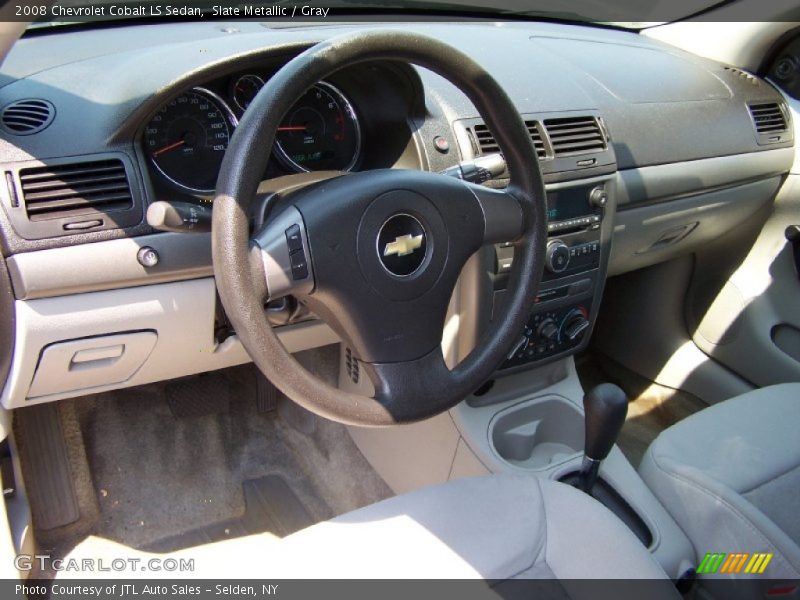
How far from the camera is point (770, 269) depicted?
2.42 meters

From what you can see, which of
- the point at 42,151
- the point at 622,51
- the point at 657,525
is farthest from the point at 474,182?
the point at 622,51

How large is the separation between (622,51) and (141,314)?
1589mm

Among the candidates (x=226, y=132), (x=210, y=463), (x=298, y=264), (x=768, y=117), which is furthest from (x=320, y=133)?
(x=768, y=117)

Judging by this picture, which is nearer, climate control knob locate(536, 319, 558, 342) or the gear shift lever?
the gear shift lever

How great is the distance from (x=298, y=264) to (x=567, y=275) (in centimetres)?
88

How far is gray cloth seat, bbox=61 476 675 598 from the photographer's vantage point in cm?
117

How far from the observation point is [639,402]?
2.67m

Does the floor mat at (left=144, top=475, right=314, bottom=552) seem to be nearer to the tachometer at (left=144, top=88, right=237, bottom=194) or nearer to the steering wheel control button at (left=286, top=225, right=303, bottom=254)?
the tachometer at (left=144, top=88, right=237, bottom=194)

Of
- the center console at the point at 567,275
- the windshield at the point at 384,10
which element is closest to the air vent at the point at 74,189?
the windshield at the point at 384,10

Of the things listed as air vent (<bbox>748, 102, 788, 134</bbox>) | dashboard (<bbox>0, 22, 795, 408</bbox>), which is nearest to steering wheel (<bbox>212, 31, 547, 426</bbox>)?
dashboard (<bbox>0, 22, 795, 408</bbox>)

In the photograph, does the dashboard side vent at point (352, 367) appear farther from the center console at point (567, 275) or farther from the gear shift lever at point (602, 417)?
the gear shift lever at point (602, 417)

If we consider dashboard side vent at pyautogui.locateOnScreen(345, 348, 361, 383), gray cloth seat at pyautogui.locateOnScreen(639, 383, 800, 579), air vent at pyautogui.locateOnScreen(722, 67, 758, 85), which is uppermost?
air vent at pyautogui.locateOnScreen(722, 67, 758, 85)

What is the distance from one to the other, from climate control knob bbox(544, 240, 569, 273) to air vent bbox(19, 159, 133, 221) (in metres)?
0.89

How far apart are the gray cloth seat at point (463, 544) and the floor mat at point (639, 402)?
1188 mm
